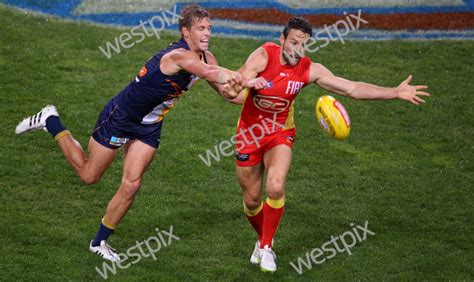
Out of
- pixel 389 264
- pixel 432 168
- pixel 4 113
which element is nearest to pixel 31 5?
pixel 4 113

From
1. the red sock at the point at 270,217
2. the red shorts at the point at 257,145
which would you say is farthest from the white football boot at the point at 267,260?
the red shorts at the point at 257,145

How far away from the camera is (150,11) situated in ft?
63.6

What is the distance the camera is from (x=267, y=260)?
10.9 m

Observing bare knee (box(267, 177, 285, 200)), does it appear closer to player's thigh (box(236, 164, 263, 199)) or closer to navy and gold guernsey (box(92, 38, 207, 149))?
player's thigh (box(236, 164, 263, 199))

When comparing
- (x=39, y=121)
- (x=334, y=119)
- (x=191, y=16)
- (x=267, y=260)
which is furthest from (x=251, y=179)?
(x=39, y=121)

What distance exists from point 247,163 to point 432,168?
4.31 metres

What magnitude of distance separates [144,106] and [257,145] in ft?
4.80

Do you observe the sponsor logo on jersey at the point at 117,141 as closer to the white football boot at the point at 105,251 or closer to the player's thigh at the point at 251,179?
the white football boot at the point at 105,251

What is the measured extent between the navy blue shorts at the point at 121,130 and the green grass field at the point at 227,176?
1413 mm

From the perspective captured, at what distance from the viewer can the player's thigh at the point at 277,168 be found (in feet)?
35.2

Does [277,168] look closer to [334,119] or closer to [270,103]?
[270,103]

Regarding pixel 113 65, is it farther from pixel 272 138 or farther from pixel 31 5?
pixel 272 138

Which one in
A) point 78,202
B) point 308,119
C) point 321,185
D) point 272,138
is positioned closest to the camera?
point 272,138

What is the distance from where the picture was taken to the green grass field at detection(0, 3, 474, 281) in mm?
11102
